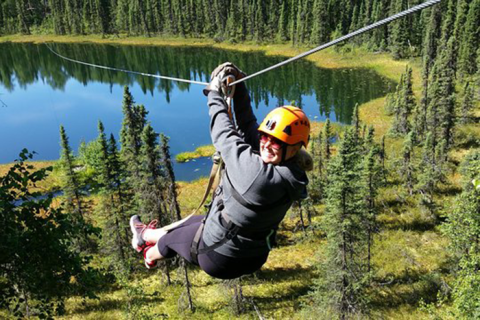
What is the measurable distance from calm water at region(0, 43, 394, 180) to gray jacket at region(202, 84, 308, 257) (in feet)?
111

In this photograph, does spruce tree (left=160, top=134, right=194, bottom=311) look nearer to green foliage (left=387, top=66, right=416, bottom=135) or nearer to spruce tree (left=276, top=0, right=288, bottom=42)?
green foliage (left=387, top=66, right=416, bottom=135)

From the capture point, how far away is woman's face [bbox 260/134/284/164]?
3.70 metres

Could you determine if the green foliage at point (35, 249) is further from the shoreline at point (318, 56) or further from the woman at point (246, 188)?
the shoreline at point (318, 56)

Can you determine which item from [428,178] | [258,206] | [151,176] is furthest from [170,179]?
[428,178]

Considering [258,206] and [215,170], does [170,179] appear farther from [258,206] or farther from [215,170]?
[258,206]

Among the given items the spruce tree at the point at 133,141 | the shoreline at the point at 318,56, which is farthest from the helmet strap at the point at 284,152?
the shoreline at the point at 318,56

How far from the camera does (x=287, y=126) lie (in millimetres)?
3674

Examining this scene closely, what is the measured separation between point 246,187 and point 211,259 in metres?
1.22

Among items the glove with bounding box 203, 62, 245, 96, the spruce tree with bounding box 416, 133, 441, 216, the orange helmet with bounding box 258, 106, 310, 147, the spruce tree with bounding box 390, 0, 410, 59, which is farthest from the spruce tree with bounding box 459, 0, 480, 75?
the orange helmet with bounding box 258, 106, 310, 147

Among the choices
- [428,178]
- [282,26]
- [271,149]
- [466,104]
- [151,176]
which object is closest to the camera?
[271,149]

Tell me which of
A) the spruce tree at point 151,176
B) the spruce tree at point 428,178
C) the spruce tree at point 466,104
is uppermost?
the spruce tree at point 151,176

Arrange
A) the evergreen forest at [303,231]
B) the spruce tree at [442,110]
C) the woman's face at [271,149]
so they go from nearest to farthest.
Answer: the woman's face at [271,149] → the evergreen forest at [303,231] → the spruce tree at [442,110]

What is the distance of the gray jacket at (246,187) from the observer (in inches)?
141

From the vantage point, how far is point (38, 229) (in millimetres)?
8547
